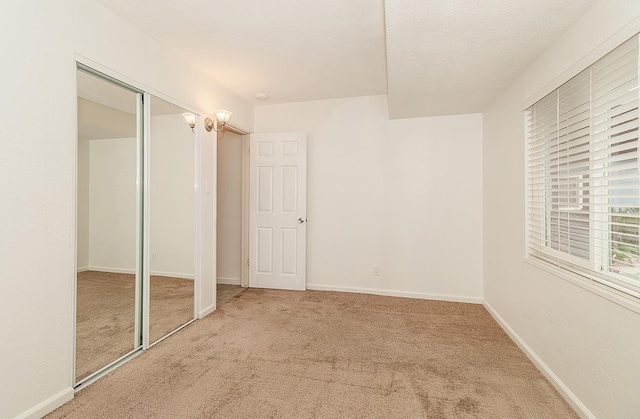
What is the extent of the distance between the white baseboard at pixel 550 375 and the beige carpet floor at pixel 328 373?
46 mm

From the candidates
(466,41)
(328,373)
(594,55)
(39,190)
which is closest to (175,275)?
(39,190)

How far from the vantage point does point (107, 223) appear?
2188 millimetres

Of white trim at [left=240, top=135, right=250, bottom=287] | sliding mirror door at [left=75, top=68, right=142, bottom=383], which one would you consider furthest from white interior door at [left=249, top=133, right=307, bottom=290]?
sliding mirror door at [left=75, top=68, right=142, bottom=383]

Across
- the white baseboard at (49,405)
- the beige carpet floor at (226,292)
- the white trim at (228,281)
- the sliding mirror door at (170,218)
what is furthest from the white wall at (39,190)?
the white trim at (228,281)

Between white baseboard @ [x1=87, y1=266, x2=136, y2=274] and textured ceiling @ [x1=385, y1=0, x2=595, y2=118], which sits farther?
white baseboard @ [x1=87, y1=266, x2=136, y2=274]

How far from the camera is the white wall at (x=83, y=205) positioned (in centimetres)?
193

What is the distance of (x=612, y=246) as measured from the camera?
1601mm

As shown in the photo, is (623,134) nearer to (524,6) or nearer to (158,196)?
(524,6)

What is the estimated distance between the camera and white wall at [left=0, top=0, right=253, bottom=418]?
4.92 ft

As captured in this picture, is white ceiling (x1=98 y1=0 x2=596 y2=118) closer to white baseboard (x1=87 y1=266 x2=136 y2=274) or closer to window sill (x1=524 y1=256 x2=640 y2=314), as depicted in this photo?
window sill (x1=524 y1=256 x2=640 y2=314)

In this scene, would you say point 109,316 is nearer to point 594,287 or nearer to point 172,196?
point 172,196

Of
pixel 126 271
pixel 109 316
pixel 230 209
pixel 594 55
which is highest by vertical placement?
pixel 594 55

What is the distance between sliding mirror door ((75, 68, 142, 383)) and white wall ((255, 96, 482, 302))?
2.17m

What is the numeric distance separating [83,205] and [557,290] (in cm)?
323
